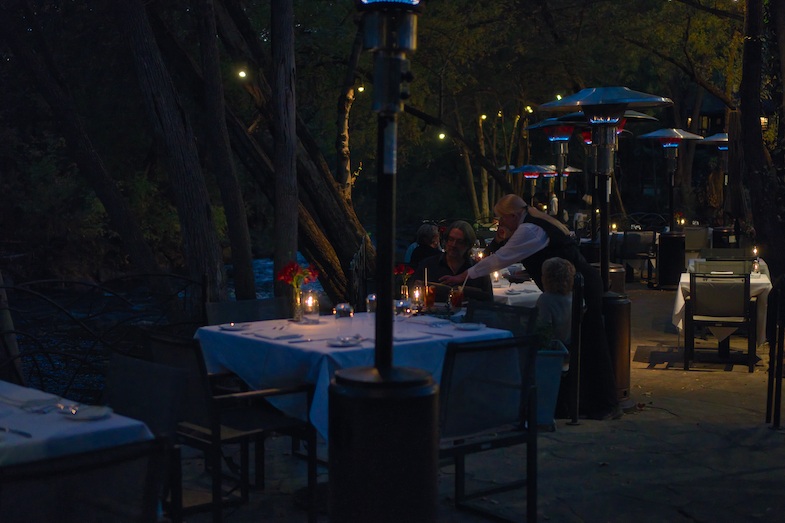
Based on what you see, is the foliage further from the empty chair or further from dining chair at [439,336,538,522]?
dining chair at [439,336,538,522]

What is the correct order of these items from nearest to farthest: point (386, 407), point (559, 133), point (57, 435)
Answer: point (57, 435), point (386, 407), point (559, 133)

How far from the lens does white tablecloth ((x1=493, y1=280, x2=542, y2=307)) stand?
950 cm

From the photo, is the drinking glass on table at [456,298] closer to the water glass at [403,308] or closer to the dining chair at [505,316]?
the water glass at [403,308]

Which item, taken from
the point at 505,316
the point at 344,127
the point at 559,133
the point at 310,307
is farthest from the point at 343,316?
the point at 559,133

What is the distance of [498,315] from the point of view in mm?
6781

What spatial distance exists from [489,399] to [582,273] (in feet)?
10.2

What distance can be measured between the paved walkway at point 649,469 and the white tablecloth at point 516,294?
127 cm

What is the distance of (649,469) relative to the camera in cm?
663

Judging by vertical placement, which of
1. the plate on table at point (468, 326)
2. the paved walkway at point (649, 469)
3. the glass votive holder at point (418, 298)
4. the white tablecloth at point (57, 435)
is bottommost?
the paved walkway at point (649, 469)

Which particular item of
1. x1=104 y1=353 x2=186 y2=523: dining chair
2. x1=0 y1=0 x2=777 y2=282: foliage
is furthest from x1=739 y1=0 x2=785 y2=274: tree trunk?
x1=104 y1=353 x2=186 y2=523: dining chair

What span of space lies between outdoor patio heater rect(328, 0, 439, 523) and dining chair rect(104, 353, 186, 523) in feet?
2.08

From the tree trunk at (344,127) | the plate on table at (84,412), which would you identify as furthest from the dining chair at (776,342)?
the tree trunk at (344,127)

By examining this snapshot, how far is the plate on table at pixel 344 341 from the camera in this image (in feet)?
19.1

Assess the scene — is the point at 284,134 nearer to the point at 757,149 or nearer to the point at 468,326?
the point at 468,326
